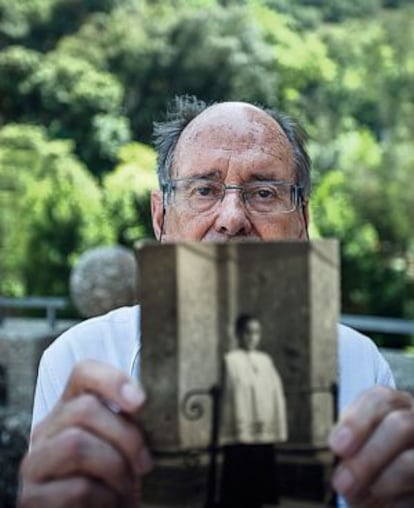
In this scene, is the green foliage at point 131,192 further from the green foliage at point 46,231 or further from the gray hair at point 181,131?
the gray hair at point 181,131

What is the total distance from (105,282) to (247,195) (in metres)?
3.58

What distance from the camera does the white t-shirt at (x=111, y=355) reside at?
1148 mm

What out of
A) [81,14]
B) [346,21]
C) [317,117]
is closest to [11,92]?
[81,14]

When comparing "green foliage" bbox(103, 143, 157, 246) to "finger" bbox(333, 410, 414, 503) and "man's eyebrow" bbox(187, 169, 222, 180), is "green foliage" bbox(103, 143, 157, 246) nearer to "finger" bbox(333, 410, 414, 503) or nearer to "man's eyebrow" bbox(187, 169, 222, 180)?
"man's eyebrow" bbox(187, 169, 222, 180)

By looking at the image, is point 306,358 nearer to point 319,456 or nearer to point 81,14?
point 319,456

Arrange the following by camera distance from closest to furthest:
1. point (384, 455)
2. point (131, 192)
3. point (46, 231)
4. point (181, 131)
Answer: point (384, 455) → point (181, 131) → point (46, 231) → point (131, 192)

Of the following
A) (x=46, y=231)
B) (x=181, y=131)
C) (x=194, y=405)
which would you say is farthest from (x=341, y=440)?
(x=46, y=231)

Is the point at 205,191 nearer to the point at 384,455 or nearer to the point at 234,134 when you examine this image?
the point at 234,134

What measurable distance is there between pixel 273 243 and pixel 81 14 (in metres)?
16.5

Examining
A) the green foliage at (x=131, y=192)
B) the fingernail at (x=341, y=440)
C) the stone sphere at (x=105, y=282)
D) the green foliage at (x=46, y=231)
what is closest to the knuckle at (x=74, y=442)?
the fingernail at (x=341, y=440)

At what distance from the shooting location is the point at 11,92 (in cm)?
1528

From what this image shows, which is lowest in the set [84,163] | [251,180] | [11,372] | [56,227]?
[11,372]

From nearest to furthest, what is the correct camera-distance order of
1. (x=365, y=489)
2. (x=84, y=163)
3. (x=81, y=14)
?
(x=365, y=489)
(x=84, y=163)
(x=81, y=14)

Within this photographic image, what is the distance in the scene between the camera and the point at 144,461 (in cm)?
78
